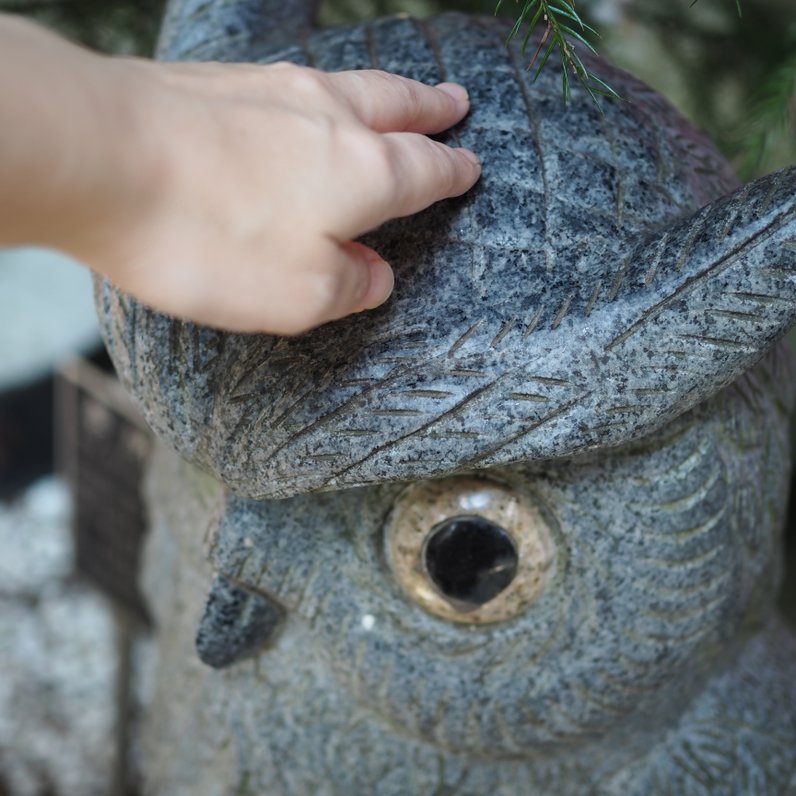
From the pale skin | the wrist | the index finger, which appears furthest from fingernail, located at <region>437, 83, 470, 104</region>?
the wrist

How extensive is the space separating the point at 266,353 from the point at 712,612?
1.48 feet

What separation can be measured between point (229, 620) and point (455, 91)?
51cm

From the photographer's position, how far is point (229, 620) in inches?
35.3

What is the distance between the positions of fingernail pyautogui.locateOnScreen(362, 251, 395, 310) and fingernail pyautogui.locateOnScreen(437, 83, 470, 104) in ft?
0.59

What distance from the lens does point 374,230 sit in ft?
2.28

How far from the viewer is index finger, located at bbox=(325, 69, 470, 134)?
61 cm

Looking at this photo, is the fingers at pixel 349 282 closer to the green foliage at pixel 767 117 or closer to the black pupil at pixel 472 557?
the black pupil at pixel 472 557

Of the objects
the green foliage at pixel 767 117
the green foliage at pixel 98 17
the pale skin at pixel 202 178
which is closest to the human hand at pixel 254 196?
the pale skin at pixel 202 178

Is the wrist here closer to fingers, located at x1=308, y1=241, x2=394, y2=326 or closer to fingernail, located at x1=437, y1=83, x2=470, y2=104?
fingers, located at x1=308, y1=241, x2=394, y2=326

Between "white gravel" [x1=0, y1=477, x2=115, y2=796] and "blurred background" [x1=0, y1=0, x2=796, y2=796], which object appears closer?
"blurred background" [x1=0, y1=0, x2=796, y2=796]

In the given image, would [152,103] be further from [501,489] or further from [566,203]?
[501,489]

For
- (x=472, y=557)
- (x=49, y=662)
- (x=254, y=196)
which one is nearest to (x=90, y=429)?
(x=49, y=662)

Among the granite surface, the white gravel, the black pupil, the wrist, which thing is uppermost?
the wrist

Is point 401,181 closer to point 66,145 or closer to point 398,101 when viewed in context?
point 398,101
